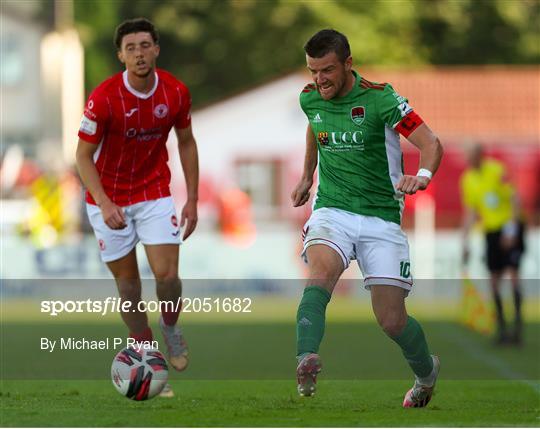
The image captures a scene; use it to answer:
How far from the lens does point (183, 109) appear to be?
9484mm

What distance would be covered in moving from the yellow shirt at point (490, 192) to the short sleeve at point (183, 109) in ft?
22.0

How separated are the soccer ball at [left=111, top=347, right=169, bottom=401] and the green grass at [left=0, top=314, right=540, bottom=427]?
118 millimetres

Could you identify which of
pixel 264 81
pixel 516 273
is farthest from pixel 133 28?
pixel 264 81

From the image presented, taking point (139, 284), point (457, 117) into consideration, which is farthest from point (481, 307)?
point (457, 117)

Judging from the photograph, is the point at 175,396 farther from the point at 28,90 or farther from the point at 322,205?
the point at 28,90

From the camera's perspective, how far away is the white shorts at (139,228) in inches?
379

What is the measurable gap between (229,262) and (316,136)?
15.1 m

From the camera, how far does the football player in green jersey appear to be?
823cm

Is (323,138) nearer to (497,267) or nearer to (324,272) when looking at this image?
(324,272)

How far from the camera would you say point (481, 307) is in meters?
17.7

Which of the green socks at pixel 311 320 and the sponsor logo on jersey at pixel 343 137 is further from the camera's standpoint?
the sponsor logo on jersey at pixel 343 137

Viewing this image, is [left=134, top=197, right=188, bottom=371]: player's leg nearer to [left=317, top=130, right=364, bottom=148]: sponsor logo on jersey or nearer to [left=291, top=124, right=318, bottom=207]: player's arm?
[left=291, top=124, right=318, bottom=207]: player's arm

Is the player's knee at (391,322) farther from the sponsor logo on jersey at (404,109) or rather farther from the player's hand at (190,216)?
the player's hand at (190,216)

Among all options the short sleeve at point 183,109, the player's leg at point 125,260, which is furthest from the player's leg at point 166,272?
the short sleeve at point 183,109
